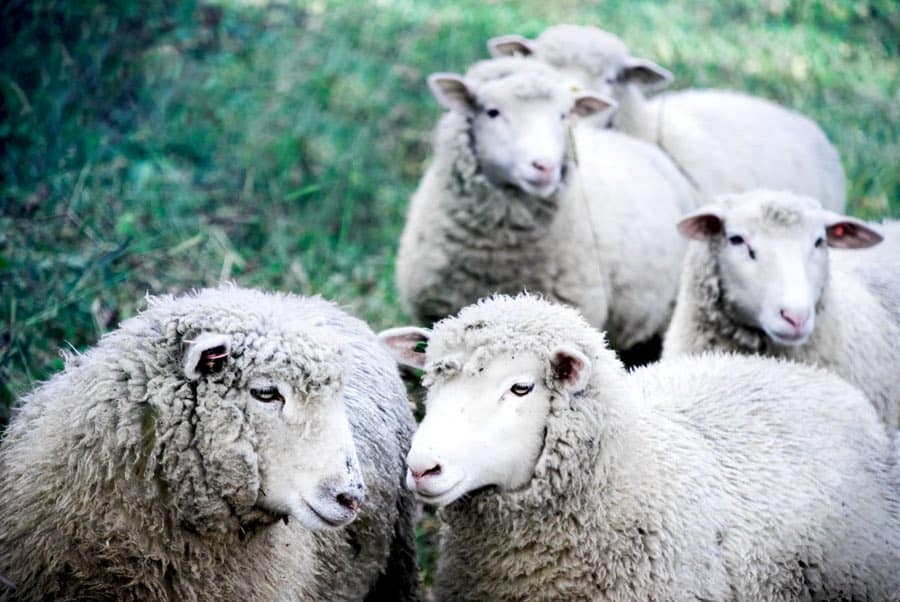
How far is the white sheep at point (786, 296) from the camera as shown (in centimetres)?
405

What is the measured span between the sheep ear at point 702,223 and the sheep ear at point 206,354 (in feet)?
7.35

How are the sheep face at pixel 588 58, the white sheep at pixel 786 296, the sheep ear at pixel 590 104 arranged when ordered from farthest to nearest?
the sheep face at pixel 588 58 → the sheep ear at pixel 590 104 → the white sheep at pixel 786 296

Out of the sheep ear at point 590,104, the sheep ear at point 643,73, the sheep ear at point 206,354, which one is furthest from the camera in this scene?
the sheep ear at point 643,73

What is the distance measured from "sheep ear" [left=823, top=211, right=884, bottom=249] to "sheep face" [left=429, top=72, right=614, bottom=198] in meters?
1.21

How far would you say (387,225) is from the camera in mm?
6875

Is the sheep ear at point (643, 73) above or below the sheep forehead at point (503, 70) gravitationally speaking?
below

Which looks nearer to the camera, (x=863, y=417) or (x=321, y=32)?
(x=863, y=417)

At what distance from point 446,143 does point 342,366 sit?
8.87ft

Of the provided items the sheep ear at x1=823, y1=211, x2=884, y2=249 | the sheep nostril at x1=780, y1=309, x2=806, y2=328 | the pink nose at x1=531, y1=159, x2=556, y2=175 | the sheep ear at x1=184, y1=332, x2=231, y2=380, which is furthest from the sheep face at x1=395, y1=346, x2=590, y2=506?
the pink nose at x1=531, y1=159, x2=556, y2=175

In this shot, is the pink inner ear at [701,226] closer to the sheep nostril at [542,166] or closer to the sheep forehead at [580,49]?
the sheep nostril at [542,166]

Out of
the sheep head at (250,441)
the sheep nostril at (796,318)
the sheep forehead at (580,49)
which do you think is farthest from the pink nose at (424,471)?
the sheep forehead at (580,49)

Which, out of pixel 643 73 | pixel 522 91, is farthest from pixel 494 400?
pixel 643 73

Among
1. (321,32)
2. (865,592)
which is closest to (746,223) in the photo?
(865,592)

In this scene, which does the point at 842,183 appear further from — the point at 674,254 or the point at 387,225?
the point at 387,225
